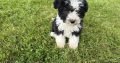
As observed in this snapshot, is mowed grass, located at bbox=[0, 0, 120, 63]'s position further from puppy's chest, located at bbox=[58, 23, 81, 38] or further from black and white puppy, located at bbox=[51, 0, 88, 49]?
puppy's chest, located at bbox=[58, 23, 81, 38]

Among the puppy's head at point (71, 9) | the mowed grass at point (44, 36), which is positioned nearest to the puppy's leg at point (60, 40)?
the mowed grass at point (44, 36)

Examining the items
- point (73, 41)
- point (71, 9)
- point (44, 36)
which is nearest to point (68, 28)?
point (73, 41)

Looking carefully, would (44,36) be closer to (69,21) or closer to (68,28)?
(68,28)

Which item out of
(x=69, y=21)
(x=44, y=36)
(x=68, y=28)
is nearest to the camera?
(x=69, y=21)

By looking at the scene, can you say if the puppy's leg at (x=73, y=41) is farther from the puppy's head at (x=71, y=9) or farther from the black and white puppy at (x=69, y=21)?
the puppy's head at (x=71, y=9)

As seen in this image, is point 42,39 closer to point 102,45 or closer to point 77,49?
point 77,49

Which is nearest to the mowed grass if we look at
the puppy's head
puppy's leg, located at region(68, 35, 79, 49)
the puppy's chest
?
puppy's leg, located at region(68, 35, 79, 49)

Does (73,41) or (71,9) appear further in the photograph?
(73,41)
